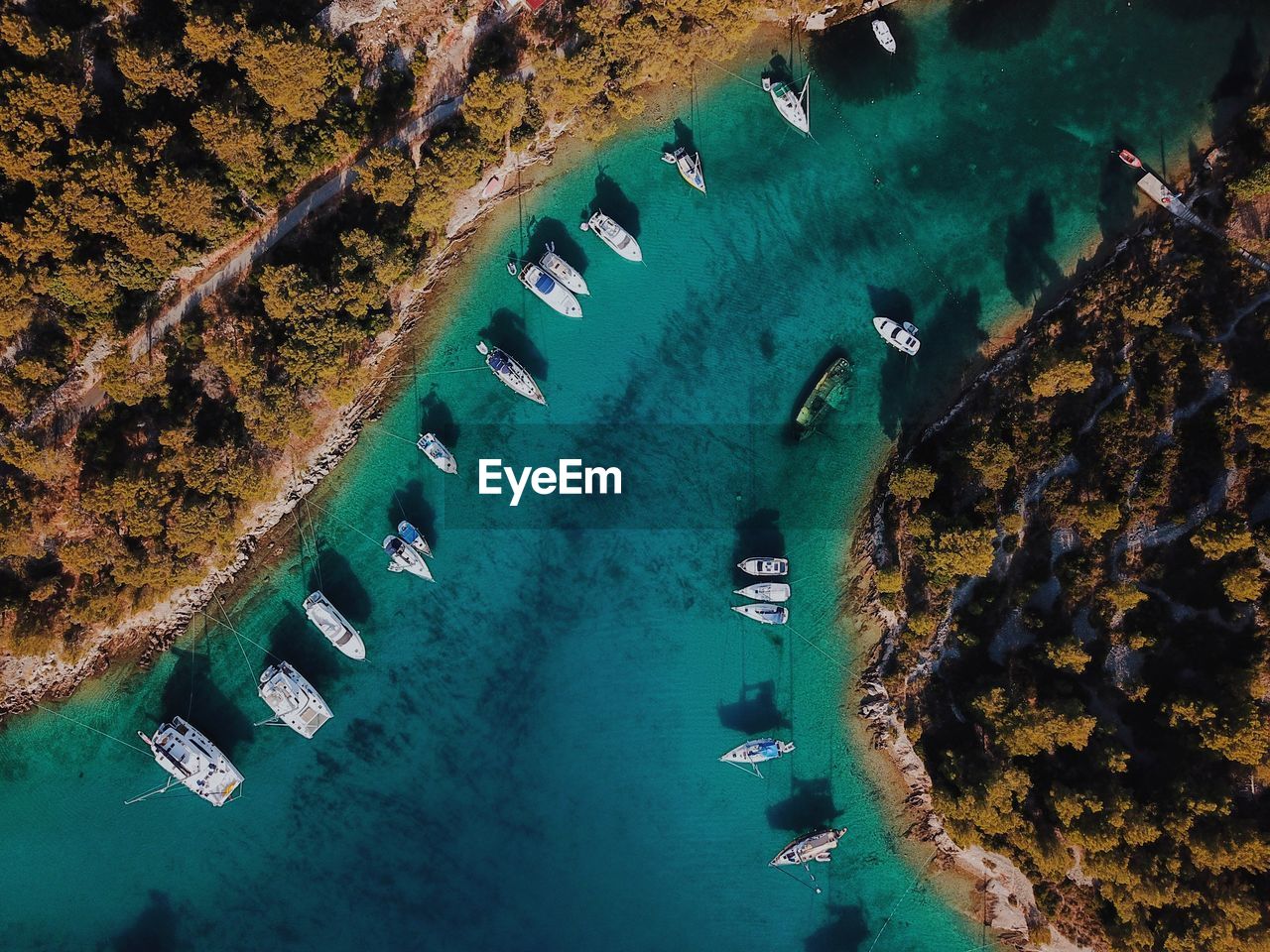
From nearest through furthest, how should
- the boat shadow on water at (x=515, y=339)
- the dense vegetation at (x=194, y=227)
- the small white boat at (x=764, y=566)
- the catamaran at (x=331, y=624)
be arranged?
1. the dense vegetation at (x=194, y=227)
2. the catamaran at (x=331, y=624)
3. the small white boat at (x=764, y=566)
4. the boat shadow on water at (x=515, y=339)

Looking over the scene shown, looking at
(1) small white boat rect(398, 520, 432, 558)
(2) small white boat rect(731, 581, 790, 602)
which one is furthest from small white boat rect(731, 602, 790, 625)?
(1) small white boat rect(398, 520, 432, 558)

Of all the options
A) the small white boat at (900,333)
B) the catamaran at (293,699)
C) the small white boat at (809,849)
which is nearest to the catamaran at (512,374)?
the small white boat at (900,333)

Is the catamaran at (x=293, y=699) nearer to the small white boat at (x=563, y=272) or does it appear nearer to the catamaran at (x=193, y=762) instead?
the catamaran at (x=193, y=762)

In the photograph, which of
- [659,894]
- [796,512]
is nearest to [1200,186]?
[796,512]

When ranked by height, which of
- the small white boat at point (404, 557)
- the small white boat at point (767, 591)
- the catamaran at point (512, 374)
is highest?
the catamaran at point (512, 374)

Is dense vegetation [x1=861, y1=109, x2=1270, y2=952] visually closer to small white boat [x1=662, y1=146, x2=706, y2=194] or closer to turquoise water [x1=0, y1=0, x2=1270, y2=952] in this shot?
turquoise water [x1=0, y1=0, x2=1270, y2=952]

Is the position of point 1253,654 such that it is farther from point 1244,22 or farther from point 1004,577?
point 1244,22
